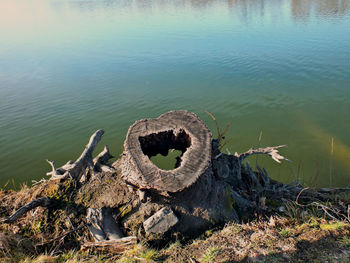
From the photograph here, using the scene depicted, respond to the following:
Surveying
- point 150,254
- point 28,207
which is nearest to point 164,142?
point 150,254

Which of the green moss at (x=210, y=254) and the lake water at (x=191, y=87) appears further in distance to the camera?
the lake water at (x=191, y=87)

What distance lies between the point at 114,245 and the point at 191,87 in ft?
26.9

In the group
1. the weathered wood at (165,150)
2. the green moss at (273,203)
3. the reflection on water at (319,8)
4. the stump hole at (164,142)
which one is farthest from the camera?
the reflection on water at (319,8)

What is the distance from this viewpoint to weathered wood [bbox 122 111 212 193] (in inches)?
119

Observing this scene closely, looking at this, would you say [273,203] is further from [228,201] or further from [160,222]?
[160,222]

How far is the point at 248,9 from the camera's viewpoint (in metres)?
25.2

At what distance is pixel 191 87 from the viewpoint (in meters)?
10.5

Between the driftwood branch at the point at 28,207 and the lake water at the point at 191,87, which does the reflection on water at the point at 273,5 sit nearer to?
the lake water at the point at 191,87

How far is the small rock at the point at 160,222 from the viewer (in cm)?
321

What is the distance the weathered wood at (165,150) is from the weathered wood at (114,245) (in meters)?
0.68

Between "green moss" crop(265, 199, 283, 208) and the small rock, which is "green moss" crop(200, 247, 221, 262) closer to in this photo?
the small rock

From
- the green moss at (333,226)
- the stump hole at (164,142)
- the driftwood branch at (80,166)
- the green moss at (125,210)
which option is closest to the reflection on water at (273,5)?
the stump hole at (164,142)

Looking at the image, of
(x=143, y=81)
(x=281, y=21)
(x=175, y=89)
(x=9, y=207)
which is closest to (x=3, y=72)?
(x=143, y=81)

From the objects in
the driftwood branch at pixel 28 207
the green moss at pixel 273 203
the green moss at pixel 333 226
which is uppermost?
the driftwood branch at pixel 28 207
